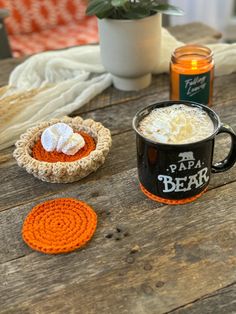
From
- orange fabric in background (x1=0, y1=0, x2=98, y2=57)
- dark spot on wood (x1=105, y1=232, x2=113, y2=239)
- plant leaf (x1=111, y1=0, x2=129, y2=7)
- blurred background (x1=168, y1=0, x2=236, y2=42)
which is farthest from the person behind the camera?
blurred background (x1=168, y1=0, x2=236, y2=42)

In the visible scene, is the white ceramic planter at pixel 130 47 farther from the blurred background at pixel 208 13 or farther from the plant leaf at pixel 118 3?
the blurred background at pixel 208 13

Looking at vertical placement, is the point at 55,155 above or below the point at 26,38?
above

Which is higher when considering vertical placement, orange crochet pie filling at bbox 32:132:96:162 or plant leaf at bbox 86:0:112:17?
plant leaf at bbox 86:0:112:17

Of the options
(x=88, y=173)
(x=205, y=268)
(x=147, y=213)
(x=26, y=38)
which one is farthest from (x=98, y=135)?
(x=26, y=38)

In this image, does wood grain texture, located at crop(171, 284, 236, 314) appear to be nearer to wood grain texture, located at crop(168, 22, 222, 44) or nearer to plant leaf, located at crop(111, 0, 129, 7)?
plant leaf, located at crop(111, 0, 129, 7)

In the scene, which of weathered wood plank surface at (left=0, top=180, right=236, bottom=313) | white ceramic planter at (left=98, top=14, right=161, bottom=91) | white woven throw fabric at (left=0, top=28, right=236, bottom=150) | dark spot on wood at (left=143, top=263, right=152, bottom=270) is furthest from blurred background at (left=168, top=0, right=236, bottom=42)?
dark spot on wood at (left=143, top=263, right=152, bottom=270)

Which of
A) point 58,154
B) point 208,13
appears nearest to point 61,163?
point 58,154

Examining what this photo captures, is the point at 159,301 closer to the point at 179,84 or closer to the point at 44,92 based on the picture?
the point at 179,84

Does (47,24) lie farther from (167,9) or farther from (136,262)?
(136,262)
